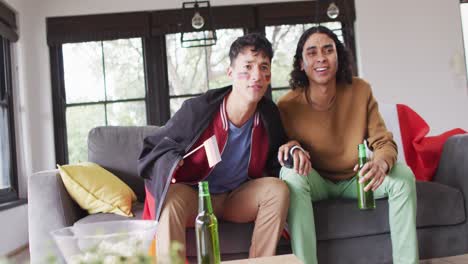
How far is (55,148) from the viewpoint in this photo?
5496 millimetres

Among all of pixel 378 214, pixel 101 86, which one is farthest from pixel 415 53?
pixel 378 214

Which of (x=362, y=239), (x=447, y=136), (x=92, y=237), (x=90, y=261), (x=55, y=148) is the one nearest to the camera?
(x=90, y=261)

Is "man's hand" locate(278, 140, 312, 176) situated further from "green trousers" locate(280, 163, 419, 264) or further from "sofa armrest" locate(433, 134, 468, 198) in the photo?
"sofa armrest" locate(433, 134, 468, 198)

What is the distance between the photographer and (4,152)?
15.8 ft

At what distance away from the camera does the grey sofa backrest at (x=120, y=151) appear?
8.83ft

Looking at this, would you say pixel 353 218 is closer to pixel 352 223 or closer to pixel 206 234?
pixel 352 223

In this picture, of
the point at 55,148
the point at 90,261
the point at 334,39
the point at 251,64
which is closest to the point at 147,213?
the point at 251,64

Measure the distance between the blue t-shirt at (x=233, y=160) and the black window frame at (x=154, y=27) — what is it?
3.53 meters

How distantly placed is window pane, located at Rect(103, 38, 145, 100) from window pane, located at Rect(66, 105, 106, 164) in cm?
→ 22

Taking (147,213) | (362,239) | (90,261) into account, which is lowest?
(362,239)

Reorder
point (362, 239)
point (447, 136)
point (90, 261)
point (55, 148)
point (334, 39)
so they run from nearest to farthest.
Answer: point (90, 261)
point (362, 239)
point (334, 39)
point (447, 136)
point (55, 148)

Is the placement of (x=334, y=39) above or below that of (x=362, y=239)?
above

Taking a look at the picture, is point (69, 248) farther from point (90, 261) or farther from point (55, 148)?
point (55, 148)

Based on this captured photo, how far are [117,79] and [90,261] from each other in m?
5.08
